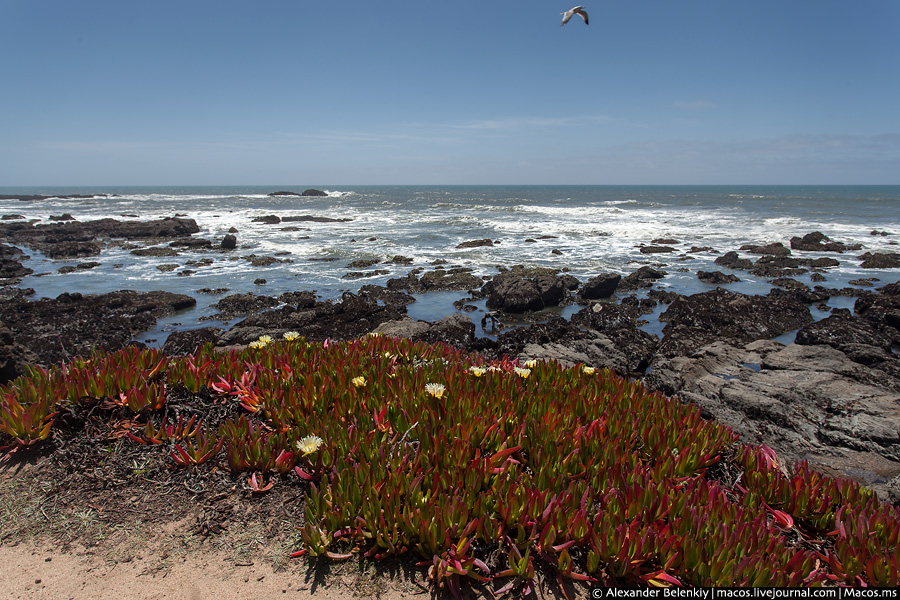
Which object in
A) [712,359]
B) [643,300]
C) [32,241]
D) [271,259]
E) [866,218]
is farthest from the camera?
[866,218]

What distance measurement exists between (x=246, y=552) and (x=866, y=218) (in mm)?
50496

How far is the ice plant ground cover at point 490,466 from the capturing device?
2363 mm

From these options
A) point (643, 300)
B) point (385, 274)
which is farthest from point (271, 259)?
point (643, 300)

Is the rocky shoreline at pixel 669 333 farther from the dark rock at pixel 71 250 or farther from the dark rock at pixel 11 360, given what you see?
the dark rock at pixel 71 250

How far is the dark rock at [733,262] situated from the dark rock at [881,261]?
167 inches

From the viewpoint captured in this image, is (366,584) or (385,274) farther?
(385,274)

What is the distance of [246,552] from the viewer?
266cm

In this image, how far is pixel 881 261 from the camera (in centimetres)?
2053

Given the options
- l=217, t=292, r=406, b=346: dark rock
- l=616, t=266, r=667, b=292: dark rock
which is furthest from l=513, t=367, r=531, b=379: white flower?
l=616, t=266, r=667, b=292: dark rock

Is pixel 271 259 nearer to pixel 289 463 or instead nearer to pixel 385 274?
pixel 385 274

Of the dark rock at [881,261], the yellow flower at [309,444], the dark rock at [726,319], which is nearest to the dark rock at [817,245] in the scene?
the dark rock at [881,261]

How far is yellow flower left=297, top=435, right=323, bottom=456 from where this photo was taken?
3023 millimetres

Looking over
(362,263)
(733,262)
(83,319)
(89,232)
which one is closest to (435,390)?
(83,319)

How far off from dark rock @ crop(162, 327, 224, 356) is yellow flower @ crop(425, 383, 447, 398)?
8353 mm
